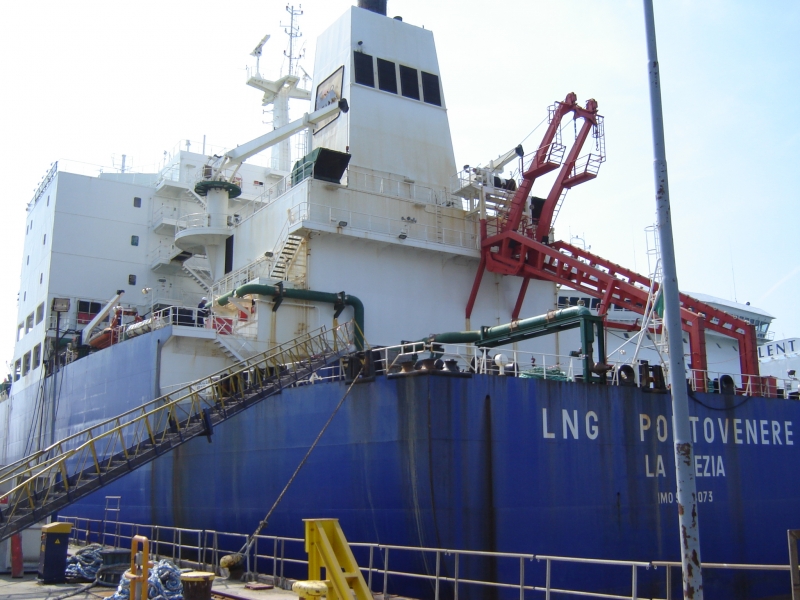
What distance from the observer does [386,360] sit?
51.3 feet

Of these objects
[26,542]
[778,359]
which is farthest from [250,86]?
[778,359]

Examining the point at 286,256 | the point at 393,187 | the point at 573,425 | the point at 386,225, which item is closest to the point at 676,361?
the point at 573,425

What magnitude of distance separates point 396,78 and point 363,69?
4.15 ft

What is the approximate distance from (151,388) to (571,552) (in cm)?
1139

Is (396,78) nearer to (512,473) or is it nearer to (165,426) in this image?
(165,426)

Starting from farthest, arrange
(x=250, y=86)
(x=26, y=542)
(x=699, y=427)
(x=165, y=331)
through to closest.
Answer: (x=250, y=86), (x=165, y=331), (x=699, y=427), (x=26, y=542)

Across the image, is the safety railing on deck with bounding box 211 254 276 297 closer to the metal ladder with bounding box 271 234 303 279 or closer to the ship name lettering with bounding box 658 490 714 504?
the metal ladder with bounding box 271 234 303 279

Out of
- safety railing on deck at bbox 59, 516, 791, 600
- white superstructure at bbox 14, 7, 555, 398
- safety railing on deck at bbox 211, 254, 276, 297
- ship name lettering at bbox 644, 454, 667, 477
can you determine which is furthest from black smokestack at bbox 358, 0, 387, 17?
safety railing on deck at bbox 59, 516, 791, 600

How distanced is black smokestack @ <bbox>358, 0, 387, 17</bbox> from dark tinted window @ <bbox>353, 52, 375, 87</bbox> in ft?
8.41

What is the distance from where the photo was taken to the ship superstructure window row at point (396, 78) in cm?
2570

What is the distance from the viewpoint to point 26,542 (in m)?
16.5

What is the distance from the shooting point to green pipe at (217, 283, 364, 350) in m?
20.3

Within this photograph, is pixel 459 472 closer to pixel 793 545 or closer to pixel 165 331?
pixel 793 545

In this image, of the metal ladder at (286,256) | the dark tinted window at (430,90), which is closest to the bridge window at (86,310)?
the metal ladder at (286,256)
